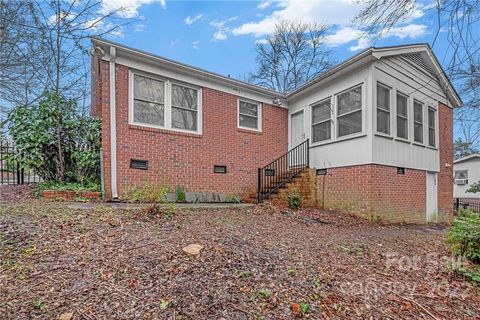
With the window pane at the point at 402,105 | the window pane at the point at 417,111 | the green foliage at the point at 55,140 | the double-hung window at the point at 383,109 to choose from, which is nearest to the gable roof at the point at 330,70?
the window pane at the point at 417,111

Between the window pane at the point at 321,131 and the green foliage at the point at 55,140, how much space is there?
679 centimetres

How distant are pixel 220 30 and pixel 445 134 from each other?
9638 millimetres

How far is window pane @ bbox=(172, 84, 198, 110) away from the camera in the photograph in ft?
27.3

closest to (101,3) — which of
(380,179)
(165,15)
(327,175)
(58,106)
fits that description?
(165,15)

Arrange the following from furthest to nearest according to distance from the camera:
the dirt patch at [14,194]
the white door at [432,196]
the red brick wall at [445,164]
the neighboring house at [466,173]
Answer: the neighboring house at [466,173], the red brick wall at [445,164], the white door at [432,196], the dirt patch at [14,194]

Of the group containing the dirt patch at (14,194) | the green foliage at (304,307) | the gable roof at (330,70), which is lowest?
the green foliage at (304,307)

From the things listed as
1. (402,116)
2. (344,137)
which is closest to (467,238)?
(344,137)

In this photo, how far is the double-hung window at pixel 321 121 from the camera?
30.3ft

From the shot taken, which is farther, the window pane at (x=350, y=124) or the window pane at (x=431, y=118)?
the window pane at (x=431, y=118)

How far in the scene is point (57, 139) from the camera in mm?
7379

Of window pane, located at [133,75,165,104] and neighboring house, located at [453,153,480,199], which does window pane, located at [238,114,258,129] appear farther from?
neighboring house, located at [453,153,480,199]

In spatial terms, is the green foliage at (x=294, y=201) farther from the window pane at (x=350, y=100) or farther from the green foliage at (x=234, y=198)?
the window pane at (x=350, y=100)

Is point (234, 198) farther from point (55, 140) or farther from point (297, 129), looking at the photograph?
point (55, 140)

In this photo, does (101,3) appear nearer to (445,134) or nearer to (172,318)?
(172,318)
